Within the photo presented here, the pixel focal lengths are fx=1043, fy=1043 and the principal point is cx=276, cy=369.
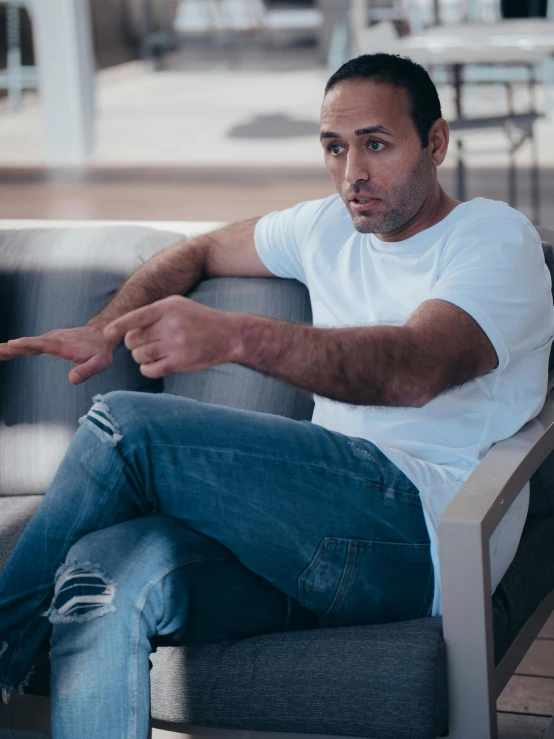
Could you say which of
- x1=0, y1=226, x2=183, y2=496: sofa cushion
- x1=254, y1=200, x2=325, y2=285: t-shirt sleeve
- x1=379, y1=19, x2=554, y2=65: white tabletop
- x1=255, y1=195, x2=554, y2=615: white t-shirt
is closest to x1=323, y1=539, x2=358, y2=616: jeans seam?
x1=255, y1=195, x2=554, y2=615: white t-shirt

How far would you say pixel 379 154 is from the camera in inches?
70.5

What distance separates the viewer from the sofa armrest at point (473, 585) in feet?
4.54

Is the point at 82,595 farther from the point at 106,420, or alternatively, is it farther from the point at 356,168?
the point at 356,168

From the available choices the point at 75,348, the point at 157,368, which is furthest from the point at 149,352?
the point at 75,348

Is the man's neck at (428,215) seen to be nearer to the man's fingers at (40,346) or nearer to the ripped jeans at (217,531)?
the ripped jeans at (217,531)

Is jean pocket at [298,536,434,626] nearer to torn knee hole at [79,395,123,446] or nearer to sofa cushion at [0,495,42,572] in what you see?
torn knee hole at [79,395,123,446]

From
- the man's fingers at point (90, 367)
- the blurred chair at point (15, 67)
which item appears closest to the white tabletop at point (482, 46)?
the man's fingers at point (90, 367)

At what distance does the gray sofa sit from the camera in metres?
1.48

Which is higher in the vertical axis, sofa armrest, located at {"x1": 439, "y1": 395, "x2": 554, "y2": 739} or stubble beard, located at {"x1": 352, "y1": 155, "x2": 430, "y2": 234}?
stubble beard, located at {"x1": 352, "y1": 155, "x2": 430, "y2": 234}

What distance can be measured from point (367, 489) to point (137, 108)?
8.91m

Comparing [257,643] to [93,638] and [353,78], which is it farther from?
[353,78]

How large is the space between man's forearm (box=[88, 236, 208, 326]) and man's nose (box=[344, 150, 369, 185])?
19.7 inches

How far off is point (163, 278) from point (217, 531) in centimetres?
74

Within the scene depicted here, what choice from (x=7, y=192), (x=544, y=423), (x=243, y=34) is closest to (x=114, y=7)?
(x=243, y=34)
